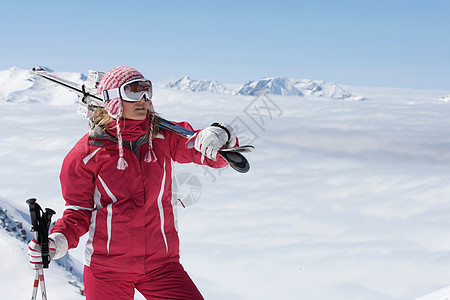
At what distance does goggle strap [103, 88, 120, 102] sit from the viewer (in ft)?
8.22

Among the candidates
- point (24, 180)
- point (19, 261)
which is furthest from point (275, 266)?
point (24, 180)

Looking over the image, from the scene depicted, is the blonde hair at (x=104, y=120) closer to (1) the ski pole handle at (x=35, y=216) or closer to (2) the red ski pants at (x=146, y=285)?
(1) the ski pole handle at (x=35, y=216)

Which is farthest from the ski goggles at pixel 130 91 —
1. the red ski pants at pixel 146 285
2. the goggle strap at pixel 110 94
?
the red ski pants at pixel 146 285

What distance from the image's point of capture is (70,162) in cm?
236

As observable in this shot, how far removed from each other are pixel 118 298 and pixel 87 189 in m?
0.69

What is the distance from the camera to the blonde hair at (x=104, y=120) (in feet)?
8.24

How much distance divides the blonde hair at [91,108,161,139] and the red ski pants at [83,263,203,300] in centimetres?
89

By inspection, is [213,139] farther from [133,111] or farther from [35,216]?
[35,216]

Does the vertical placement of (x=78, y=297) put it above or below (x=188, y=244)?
above

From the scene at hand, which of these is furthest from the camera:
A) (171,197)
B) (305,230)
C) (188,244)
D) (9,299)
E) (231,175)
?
(231,175)

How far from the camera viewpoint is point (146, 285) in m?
2.42

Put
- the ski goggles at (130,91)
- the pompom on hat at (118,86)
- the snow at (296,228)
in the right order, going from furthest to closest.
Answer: the snow at (296,228)
the ski goggles at (130,91)
the pompom on hat at (118,86)

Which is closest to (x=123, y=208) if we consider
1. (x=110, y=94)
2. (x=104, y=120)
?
(x=104, y=120)

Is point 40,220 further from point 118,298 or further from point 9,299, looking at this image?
point 9,299
